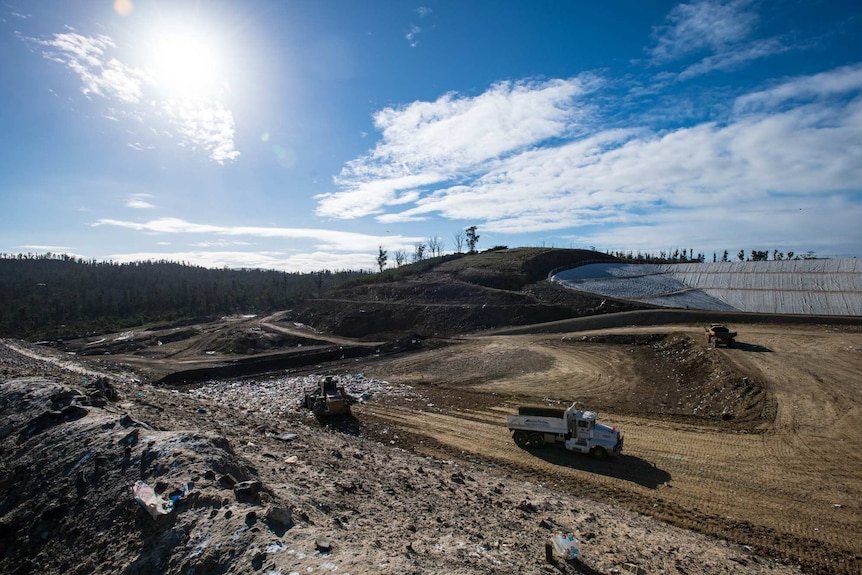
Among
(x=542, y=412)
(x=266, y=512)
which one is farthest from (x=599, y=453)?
(x=266, y=512)

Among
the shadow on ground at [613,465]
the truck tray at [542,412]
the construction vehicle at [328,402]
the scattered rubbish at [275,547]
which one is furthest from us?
the construction vehicle at [328,402]

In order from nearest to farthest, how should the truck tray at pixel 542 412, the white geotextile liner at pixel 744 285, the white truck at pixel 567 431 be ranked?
1. the white truck at pixel 567 431
2. the truck tray at pixel 542 412
3. the white geotextile liner at pixel 744 285

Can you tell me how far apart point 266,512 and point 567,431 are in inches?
430

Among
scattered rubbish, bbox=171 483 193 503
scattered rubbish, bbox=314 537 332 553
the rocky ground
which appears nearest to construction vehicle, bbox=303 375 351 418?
the rocky ground

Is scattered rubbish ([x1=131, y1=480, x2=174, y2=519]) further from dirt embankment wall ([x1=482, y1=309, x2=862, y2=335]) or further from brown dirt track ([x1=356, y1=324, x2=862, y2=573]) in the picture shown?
dirt embankment wall ([x1=482, y1=309, x2=862, y2=335])

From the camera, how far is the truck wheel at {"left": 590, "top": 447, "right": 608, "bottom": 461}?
14.3 meters

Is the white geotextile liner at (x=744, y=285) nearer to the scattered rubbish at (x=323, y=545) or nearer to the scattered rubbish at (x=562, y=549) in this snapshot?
the scattered rubbish at (x=562, y=549)

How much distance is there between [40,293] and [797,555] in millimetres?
129824

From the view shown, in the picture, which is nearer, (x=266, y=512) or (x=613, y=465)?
(x=266, y=512)

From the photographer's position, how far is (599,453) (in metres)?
14.4

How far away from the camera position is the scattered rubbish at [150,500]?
22.8 feet

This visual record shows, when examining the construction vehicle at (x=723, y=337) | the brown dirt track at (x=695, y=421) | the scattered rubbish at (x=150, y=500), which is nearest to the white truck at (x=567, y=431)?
the brown dirt track at (x=695, y=421)

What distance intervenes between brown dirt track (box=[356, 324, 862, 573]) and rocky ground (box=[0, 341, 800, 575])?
149 centimetres

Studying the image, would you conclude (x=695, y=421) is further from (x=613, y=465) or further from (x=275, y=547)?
(x=275, y=547)
